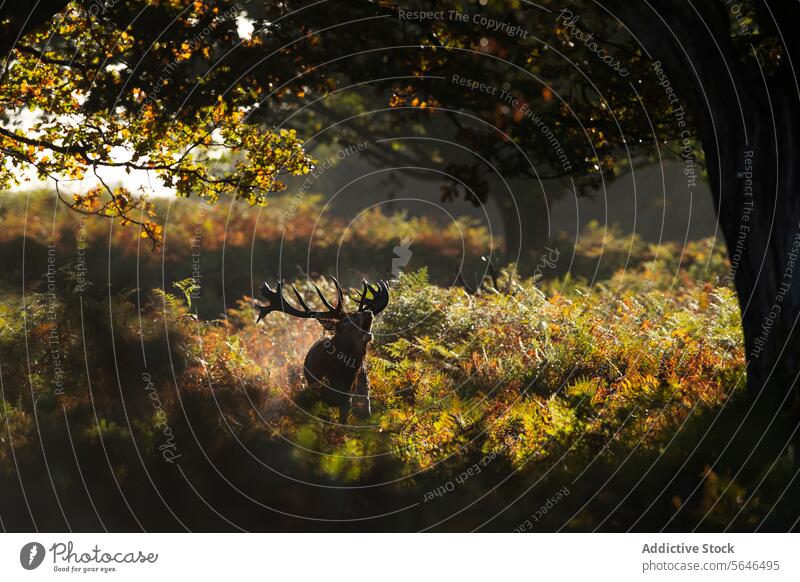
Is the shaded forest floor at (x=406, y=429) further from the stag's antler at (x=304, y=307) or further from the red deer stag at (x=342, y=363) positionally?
the stag's antler at (x=304, y=307)

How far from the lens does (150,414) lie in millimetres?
8273

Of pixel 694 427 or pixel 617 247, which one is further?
pixel 617 247

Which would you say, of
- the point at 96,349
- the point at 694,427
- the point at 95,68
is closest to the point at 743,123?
the point at 694,427

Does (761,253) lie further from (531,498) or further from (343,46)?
(343,46)

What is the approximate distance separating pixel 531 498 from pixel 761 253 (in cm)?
303
